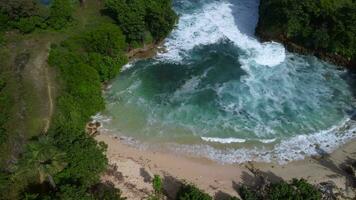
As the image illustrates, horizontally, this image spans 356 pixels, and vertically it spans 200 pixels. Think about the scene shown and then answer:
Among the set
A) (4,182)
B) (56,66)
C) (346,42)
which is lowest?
(4,182)

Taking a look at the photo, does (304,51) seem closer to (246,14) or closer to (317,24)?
(317,24)

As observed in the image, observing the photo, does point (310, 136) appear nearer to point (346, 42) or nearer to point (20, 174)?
point (346, 42)

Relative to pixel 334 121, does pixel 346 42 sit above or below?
above

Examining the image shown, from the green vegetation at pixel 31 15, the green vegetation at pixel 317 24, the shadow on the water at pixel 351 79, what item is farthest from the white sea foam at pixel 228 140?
the green vegetation at pixel 31 15

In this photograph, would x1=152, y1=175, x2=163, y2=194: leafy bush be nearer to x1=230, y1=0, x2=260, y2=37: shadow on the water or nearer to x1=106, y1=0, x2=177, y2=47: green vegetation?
x1=106, y1=0, x2=177, y2=47: green vegetation

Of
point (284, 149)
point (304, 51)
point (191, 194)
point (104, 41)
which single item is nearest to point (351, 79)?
point (304, 51)

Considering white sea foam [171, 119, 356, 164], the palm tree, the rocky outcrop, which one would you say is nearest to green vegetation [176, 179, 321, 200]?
white sea foam [171, 119, 356, 164]

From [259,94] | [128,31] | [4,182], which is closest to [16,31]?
[128,31]
